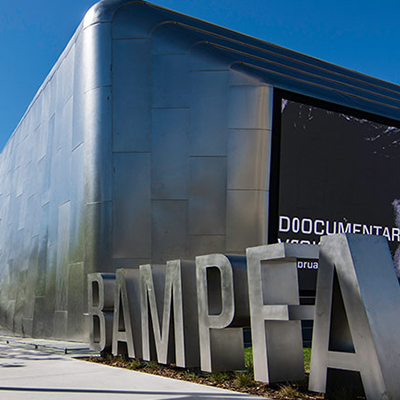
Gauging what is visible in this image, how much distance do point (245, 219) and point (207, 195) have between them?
1.08 m

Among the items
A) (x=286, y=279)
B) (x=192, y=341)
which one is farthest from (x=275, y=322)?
(x=192, y=341)

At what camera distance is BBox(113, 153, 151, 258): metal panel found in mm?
12750

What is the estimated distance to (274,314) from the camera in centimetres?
→ 637

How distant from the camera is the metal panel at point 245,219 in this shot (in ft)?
42.3

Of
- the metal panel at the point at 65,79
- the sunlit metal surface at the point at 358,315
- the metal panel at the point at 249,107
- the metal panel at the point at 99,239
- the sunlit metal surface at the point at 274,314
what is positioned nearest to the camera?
the sunlit metal surface at the point at 358,315

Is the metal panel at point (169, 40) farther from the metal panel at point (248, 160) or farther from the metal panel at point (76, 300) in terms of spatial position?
the metal panel at point (76, 300)

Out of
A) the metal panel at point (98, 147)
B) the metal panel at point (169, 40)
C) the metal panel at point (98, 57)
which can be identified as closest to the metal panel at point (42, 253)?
the metal panel at point (98, 147)

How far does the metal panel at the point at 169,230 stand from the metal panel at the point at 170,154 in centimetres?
24

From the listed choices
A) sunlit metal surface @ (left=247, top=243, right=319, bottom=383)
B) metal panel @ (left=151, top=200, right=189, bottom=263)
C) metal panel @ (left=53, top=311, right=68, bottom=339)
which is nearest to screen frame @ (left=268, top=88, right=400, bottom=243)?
metal panel @ (left=151, top=200, right=189, bottom=263)

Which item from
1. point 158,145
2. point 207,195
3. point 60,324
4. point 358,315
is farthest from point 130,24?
point 358,315

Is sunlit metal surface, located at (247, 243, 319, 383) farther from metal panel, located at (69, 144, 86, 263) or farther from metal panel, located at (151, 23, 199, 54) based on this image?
metal panel, located at (151, 23, 199, 54)

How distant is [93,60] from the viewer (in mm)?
13578

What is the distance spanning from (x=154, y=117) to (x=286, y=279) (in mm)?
7548

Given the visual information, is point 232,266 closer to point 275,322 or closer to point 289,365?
point 275,322
